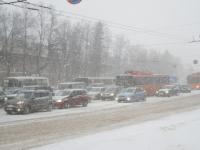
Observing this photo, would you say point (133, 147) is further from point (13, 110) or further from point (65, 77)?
point (65, 77)

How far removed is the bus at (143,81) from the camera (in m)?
53.9

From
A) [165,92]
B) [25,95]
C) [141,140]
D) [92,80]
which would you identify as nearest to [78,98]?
[25,95]

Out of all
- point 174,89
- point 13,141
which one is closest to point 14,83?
point 174,89

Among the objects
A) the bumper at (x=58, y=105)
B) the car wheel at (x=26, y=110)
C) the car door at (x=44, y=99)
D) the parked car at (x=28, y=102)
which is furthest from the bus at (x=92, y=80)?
the car wheel at (x=26, y=110)

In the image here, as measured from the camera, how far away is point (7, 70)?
62656 mm

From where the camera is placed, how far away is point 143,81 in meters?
55.6

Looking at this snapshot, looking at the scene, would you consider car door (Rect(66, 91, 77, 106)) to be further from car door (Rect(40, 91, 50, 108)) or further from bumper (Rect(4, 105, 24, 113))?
bumper (Rect(4, 105, 24, 113))

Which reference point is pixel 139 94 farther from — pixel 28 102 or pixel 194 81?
pixel 194 81

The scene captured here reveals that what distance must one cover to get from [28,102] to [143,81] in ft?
93.9

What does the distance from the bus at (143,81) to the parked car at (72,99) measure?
17.8 metres

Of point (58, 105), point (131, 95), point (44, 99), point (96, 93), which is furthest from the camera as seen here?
point (96, 93)

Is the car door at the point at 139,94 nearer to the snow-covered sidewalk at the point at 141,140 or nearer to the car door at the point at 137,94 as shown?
the car door at the point at 137,94

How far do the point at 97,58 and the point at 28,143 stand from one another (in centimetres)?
7119

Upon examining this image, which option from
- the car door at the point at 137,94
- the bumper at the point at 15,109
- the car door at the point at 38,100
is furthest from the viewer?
the car door at the point at 137,94
